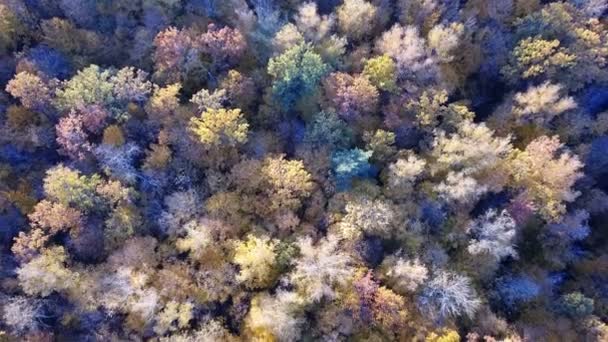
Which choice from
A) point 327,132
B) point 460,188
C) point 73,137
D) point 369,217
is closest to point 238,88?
point 327,132

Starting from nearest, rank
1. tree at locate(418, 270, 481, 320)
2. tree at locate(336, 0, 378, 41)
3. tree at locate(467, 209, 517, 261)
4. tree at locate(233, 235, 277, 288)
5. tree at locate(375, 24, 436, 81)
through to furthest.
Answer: tree at locate(233, 235, 277, 288)
tree at locate(418, 270, 481, 320)
tree at locate(467, 209, 517, 261)
tree at locate(375, 24, 436, 81)
tree at locate(336, 0, 378, 41)

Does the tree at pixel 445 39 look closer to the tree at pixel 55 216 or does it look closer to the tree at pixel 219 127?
the tree at pixel 219 127

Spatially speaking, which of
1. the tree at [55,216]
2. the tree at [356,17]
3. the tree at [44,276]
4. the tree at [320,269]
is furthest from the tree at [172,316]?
the tree at [356,17]

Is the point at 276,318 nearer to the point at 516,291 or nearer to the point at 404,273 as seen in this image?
the point at 404,273

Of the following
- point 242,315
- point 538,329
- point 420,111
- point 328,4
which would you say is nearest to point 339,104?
point 420,111

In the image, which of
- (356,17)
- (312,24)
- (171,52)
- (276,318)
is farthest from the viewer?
(356,17)

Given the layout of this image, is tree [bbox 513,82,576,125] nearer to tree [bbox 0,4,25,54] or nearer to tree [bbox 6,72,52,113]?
tree [bbox 6,72,52,113]

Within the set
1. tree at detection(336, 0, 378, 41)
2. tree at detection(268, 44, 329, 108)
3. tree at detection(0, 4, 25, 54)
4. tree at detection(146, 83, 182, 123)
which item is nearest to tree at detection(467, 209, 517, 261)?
tree at detection(268, 44, 329, 108)
